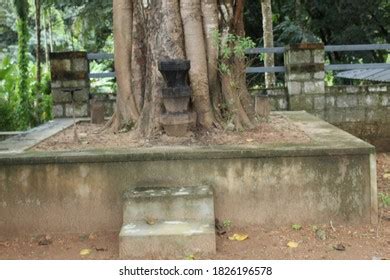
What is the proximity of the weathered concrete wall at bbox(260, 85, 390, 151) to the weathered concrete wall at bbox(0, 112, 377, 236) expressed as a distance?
4.40 metres

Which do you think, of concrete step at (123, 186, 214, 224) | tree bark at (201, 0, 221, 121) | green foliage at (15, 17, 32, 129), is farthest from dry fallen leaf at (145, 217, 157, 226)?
green foliage at (15, 17, 32, 129)

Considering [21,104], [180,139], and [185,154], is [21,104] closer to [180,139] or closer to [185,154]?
[180,139]

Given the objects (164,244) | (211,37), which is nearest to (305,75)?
(211,37)

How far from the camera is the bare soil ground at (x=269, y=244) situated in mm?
4879

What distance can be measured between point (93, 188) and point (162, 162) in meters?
0.74

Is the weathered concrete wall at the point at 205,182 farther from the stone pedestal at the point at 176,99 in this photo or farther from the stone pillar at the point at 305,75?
the stone pillar at the point at 305,75

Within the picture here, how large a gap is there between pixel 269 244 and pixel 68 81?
18.6 ft

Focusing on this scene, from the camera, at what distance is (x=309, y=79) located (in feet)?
31.9

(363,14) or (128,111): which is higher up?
(363,14)

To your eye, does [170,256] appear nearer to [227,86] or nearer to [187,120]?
[187,120]

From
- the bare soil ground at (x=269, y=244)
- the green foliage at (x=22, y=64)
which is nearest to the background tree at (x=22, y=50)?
the green foliage at (x=22, y=64)

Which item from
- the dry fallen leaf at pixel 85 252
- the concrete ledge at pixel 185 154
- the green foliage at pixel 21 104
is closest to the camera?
the dry fallen leaf at pixel 85 252

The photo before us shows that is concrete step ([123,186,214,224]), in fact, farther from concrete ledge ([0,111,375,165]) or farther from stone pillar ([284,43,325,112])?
stone pillar ([284,43,325,112])

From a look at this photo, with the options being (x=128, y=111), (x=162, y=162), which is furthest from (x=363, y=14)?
(x=162, y=162)
